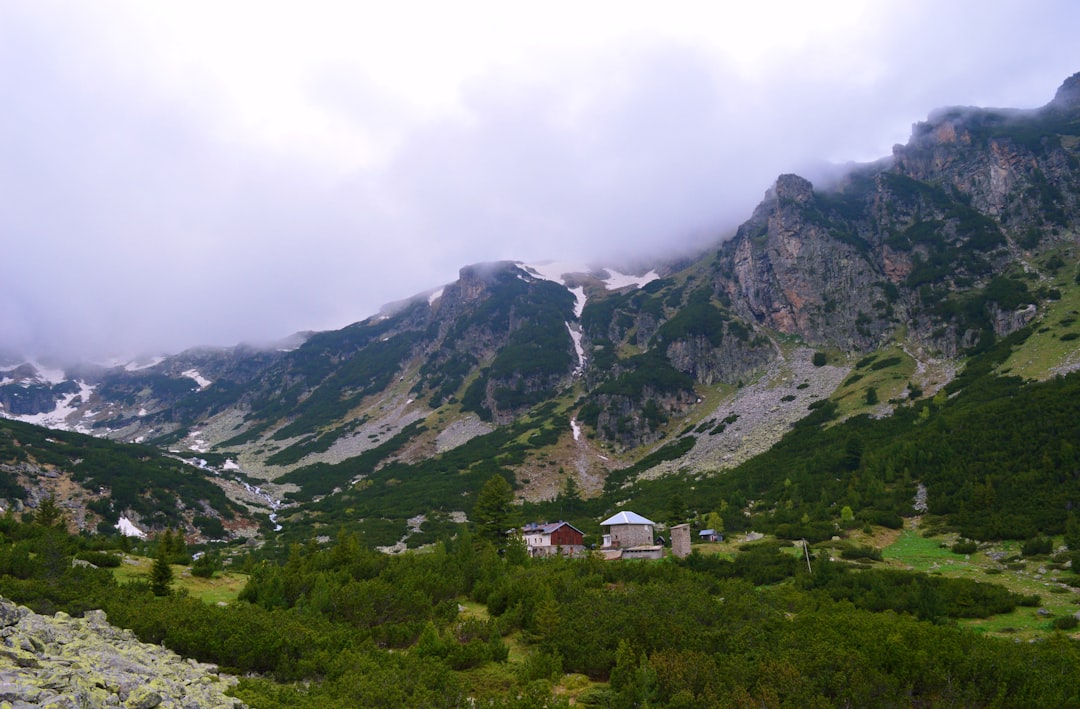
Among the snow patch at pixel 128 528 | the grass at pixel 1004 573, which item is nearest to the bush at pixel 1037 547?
the grass at pixel 1004 573

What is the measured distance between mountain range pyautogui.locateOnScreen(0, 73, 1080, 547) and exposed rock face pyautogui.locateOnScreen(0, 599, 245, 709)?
4924 cm

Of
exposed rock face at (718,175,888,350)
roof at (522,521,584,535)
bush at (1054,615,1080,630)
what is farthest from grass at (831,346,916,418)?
bush at (1054,615,1080,630)

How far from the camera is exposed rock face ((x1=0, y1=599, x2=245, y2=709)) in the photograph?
310 inches

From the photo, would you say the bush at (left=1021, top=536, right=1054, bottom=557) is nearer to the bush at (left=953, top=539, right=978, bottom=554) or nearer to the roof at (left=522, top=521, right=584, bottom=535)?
the bush at (left=953, top=539, right=978, bottom=554)

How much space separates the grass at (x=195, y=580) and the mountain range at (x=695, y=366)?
111ft

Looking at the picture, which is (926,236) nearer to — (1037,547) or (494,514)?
(1037,547)

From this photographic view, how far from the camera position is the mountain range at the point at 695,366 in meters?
74.1

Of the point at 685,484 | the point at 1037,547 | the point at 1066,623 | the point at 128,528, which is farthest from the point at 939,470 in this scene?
A: the point at 128,528

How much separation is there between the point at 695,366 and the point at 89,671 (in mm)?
113979

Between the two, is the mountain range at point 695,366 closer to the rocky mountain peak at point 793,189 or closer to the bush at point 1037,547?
the rocky mountain peak at point 793,189

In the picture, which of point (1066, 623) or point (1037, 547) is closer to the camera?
point (1066, 623)

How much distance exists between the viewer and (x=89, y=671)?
9289 mm

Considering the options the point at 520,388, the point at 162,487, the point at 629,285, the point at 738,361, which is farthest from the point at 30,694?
the point at 629,285

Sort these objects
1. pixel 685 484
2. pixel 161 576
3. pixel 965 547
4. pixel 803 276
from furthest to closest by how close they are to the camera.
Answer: pixel 803 276, pixel 685 484, pixel 965 547, pixel 161 576
